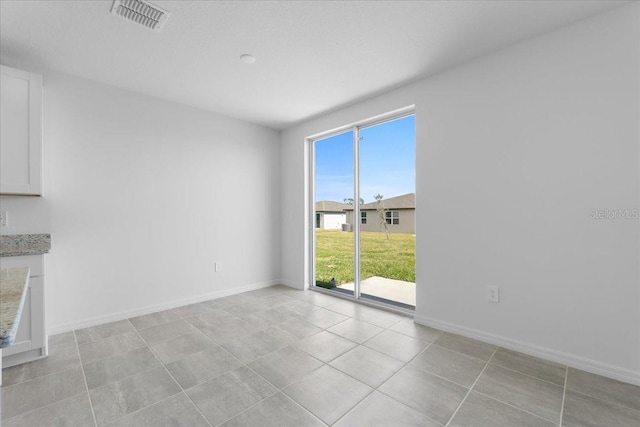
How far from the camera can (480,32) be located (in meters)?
2.25

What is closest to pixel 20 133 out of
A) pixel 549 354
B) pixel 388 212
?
pixel 388 212

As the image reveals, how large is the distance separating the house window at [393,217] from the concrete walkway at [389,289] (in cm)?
82

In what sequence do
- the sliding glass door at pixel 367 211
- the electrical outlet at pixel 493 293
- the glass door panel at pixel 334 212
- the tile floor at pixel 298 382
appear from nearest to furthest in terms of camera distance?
the tile floor at pixel 298 382
the electrical outlet at pixel 493 293
the sliding glass door at pixel 367 211
the glass door panel at pixel 334 212

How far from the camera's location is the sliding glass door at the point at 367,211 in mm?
3424

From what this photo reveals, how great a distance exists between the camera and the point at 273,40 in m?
2.34

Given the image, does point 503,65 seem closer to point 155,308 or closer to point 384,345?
point 384,345

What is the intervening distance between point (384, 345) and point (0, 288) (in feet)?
8.00

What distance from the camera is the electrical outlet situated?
8.25ft

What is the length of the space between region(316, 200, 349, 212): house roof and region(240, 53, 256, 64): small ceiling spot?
6.94 ft

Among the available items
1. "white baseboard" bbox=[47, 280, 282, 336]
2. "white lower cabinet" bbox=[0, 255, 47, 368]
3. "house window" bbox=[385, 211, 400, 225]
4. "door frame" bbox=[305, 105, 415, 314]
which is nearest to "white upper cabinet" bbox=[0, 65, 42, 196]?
"white lower cabinet" bbox=[0, 255, 47, 368]

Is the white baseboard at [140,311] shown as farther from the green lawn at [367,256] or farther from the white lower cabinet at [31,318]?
the green lawn at [367,256]

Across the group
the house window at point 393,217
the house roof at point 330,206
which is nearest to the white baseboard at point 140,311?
the house roof at point 330,206

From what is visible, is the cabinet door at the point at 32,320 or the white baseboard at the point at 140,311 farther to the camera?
the white baseboard at the point at 140,311

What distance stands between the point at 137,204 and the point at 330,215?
2.45 metres
